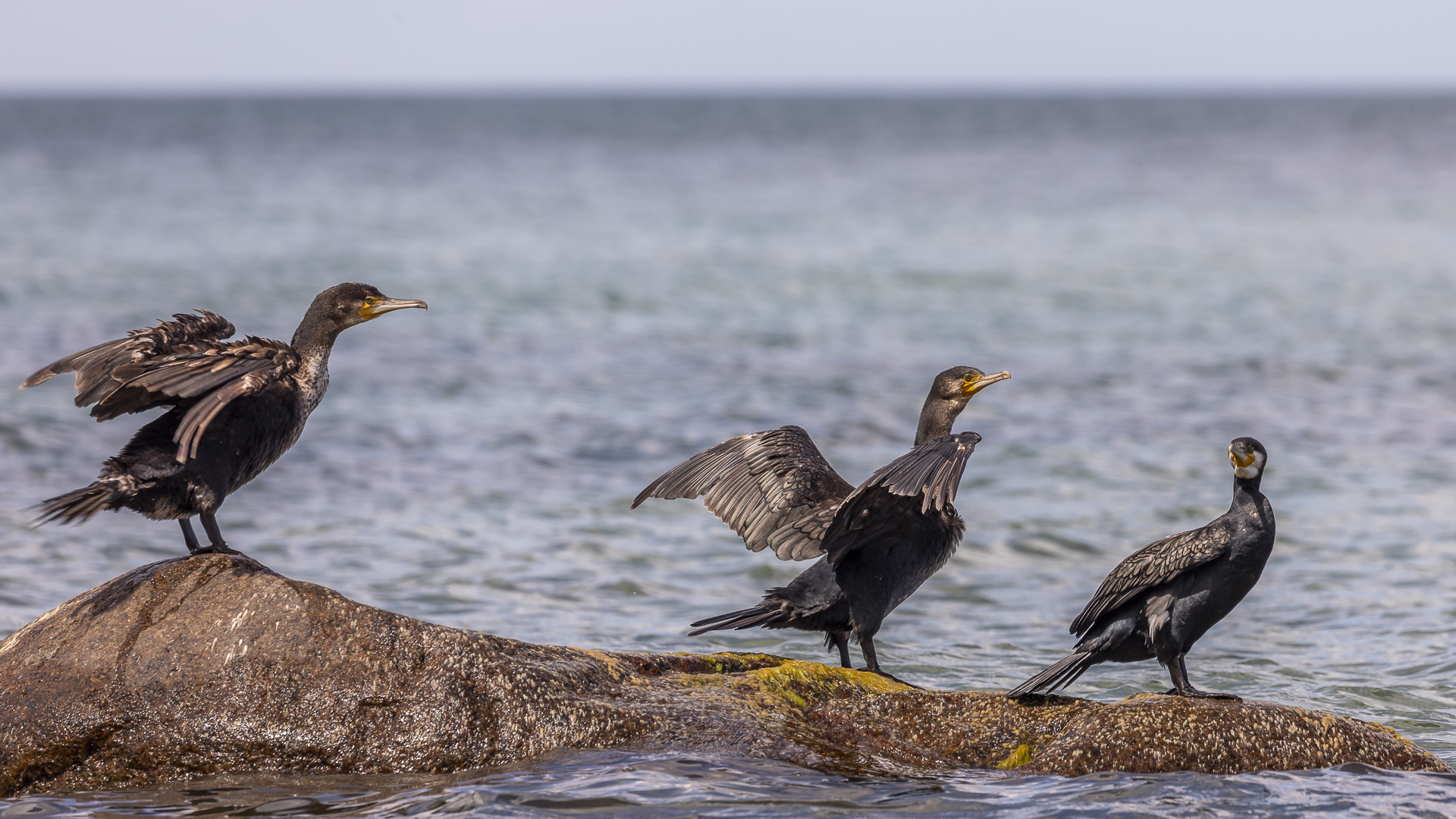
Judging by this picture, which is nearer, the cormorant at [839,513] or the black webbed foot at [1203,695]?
the black webbed foot at [1203,695]

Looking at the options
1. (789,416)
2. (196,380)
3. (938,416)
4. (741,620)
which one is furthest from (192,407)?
(789,416)

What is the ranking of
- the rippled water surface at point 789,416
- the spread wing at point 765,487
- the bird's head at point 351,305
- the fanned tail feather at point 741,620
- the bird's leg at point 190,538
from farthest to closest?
the rippled water surface at point 789,416
the spread wing at point 765,487
the bird's head at point 351,305
the fanned tail feather at point 741,620
the bird's leg at point 190,538

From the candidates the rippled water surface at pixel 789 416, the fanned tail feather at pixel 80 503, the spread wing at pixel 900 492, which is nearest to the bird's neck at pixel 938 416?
the spread wing at pixel 900 492

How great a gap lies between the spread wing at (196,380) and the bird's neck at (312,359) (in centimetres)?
6

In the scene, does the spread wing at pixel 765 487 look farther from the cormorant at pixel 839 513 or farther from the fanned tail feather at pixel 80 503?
the fanned tail feather at pixel 80 503

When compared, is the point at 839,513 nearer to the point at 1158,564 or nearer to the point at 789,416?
the point at 1158,564

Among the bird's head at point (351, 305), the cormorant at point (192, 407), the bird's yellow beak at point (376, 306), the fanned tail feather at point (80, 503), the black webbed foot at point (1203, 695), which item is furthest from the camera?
the bird's yellow beak at point (376, 306)

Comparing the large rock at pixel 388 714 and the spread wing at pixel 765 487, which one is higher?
the spread wing at pixel 765 487

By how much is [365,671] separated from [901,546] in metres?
2.00

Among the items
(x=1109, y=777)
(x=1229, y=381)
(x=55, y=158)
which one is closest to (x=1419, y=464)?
(x=1229, y=381)

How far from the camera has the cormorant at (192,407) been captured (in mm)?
4723

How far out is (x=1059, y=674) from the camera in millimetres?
4949

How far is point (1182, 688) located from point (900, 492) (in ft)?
4.09

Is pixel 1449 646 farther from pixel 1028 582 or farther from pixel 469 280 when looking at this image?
pixel 469 280
